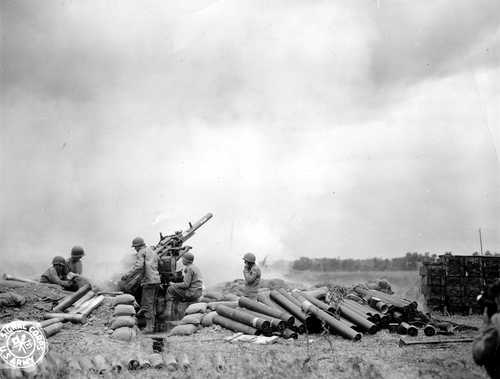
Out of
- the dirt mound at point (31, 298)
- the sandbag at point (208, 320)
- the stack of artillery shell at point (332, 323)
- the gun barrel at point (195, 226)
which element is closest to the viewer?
the stack of artillery shell at point (332, 323)

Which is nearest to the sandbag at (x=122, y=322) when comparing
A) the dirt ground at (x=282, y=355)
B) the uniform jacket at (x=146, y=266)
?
the dirt ground at (x=282, y=355)

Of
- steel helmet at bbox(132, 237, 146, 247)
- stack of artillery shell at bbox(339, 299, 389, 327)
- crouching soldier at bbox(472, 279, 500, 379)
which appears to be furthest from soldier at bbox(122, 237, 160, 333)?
crouching soldier at bbox(472, 279, 500, 379)

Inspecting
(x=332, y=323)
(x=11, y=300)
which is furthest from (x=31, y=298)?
(x=332, y=323)

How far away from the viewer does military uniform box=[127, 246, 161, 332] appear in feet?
42.1

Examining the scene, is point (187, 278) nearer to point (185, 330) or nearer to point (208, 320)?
point (208, 320)

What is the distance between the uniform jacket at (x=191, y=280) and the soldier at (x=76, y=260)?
349 cm

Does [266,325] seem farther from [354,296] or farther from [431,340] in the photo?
[354,296]

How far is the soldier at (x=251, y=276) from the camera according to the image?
526 inches

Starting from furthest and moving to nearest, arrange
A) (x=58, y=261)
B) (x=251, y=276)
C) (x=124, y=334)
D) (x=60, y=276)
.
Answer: (x=60, y=276), (x=58, y=261), (x=251, y=276), (x=124, y=334)

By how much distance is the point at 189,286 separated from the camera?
1359 cm

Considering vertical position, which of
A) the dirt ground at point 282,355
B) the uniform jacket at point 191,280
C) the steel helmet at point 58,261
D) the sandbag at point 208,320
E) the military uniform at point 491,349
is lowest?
the dirt ground at point 282,355

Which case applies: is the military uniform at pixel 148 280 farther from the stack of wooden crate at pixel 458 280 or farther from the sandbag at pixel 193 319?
the stack of wooden crate at pixel 458 280

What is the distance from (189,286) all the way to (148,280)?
130cm

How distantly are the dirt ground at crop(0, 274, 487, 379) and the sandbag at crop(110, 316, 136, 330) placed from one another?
0.21 m
